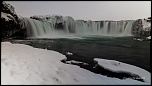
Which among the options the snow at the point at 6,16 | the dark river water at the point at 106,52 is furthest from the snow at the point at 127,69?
the snow at the point at 6,16

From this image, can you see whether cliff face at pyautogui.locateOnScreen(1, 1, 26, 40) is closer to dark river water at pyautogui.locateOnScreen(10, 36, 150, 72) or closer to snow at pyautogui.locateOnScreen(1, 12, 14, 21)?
snow at pyautogui.locateOnScreen(1, 12, 14, 21)

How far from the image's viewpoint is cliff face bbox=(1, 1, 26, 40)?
1776 centimetres

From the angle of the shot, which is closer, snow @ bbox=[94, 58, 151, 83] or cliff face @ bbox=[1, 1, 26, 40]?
snow @ bbox=[94, 58, 151, 83]

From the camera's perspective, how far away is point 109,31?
40531 millimetres

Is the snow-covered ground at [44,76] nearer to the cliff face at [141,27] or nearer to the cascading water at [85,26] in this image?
the cascading water at [85,26]

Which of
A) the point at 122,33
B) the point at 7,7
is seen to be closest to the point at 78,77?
the point at 7,7

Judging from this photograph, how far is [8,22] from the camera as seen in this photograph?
18.2 meters

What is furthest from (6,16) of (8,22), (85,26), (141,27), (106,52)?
(85,26)

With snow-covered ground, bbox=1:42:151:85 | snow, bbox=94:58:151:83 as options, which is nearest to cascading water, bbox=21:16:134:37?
snow, bbox=94:58:151:83

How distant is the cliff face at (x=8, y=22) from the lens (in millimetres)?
17763

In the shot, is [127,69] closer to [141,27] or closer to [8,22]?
[8,22]

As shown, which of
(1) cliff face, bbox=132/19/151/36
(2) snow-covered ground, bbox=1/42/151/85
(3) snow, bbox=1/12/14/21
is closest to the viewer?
(2) snow-covered ground, bbox=1/42/151/85

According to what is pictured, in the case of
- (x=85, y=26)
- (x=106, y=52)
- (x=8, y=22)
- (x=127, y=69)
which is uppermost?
(x=8, y=22)

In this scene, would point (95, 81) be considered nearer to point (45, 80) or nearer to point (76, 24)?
point (45, 80)
